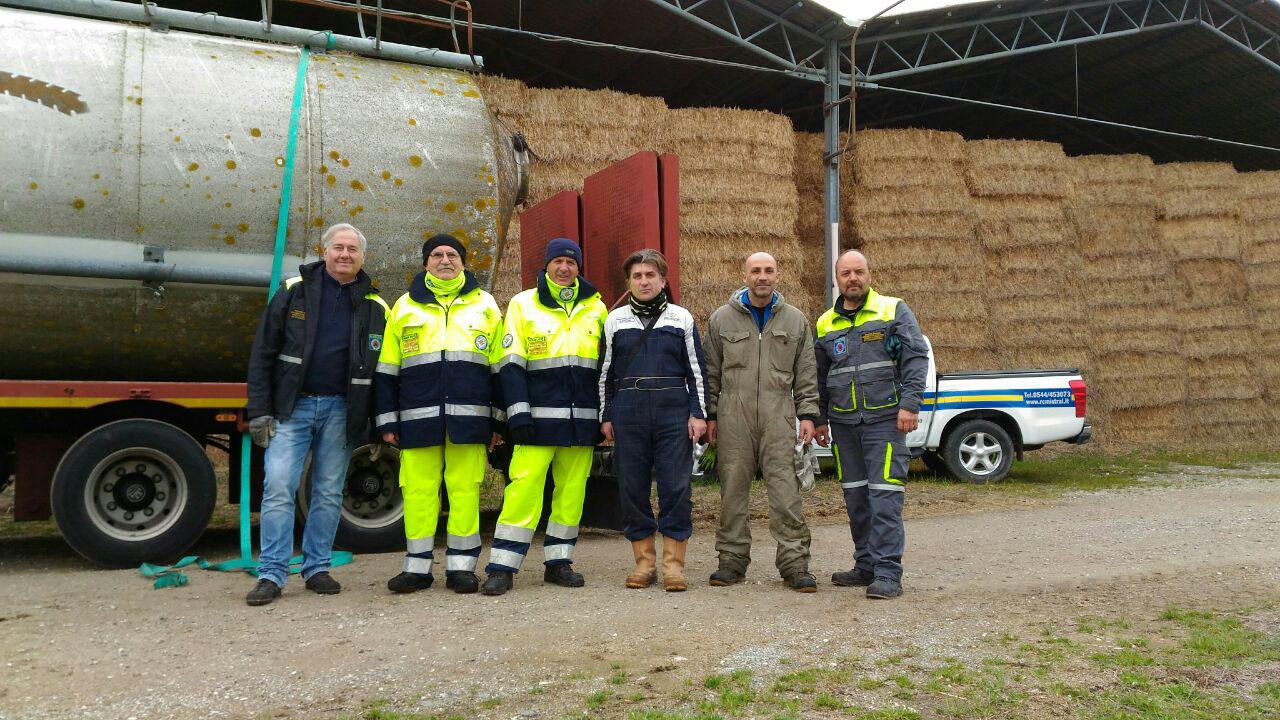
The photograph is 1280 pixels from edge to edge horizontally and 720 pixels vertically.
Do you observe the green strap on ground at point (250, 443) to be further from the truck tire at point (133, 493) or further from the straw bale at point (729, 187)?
the straw bale at point (729, 187)

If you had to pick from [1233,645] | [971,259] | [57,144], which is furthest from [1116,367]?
[57,144]

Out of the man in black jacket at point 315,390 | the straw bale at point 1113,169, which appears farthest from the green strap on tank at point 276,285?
the straw bale at point 1113,169

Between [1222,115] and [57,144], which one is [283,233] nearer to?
[57,144]

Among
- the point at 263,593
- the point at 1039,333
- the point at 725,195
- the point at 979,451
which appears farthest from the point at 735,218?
the point at 263,593

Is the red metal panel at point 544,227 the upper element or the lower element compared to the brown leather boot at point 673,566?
upper

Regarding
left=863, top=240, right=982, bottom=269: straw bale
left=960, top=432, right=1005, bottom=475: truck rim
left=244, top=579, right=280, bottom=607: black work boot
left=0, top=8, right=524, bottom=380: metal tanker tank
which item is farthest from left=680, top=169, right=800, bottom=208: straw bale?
left=244, top=579, right=280, bottom=607: black work boot

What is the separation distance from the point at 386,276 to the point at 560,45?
462 inches

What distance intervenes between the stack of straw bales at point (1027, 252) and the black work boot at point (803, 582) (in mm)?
10356

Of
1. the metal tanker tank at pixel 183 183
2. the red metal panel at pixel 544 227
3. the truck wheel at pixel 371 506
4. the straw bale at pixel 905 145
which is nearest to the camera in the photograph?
the metal tanker tank at pixel 183 183

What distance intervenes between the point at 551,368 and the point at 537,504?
0.81 meters

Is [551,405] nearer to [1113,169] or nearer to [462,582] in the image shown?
[462,582]

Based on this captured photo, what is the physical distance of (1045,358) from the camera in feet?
50.9

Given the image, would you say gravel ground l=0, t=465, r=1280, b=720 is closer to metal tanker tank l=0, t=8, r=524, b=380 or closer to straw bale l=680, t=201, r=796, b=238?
metal tanker tank l=0, t=8, r=524, b=380

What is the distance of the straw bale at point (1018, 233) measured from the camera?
50.2ft
